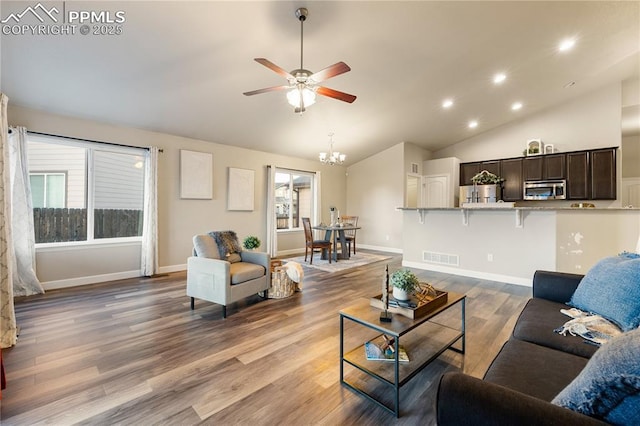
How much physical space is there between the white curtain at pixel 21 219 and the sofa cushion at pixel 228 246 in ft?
8.33

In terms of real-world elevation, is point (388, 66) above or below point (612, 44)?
below

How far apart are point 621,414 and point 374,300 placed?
1.38 metres

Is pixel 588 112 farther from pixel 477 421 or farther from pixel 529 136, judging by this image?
pixel 477 421

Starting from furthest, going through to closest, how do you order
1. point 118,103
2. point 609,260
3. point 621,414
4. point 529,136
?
point 529,136 → point 118,103 → point 609,260 → point 621,414

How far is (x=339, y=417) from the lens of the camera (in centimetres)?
161

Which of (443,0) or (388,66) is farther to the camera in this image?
(388,66)

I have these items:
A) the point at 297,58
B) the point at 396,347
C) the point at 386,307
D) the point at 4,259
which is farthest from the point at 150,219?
the point at 396,347

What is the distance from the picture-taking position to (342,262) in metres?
6.03

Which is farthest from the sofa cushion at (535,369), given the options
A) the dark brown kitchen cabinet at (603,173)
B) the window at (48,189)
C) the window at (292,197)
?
the dark brown kitchen cabinet at (603,173)

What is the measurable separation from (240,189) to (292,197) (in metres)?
1.78

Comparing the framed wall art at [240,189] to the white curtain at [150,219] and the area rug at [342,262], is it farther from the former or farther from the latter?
the area rug at [342,262]

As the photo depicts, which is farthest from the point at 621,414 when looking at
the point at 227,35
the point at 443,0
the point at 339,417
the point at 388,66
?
the point at 388,66

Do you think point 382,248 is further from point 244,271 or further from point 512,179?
point 244,271

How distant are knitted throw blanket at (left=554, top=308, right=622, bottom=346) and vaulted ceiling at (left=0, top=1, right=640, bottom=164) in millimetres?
3155
